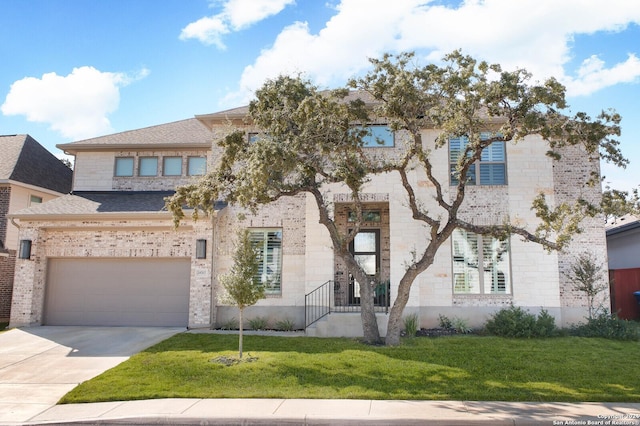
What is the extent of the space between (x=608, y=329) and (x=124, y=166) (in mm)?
15719

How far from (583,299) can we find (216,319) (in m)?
10.8

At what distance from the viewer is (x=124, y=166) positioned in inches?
663

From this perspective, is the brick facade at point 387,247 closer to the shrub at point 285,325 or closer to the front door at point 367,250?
the shrub at point 285,325

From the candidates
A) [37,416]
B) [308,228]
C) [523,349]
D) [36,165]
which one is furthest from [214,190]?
[36,165]

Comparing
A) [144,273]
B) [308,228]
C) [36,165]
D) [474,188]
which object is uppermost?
[36,165]

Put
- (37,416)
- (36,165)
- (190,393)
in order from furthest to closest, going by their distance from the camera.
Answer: (36,165) → (190,393) → (37,416)

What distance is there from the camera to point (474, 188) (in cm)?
1458

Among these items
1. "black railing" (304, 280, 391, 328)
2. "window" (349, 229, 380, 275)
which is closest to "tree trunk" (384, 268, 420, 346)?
"black railing" (304, 280, 391, 328)

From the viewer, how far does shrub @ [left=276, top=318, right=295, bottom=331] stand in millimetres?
13922

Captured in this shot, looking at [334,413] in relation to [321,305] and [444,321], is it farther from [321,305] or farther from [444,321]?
[444,321]

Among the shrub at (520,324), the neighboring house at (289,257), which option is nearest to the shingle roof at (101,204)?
the neighboring house at (289,257)

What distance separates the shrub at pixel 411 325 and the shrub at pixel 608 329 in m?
4.28

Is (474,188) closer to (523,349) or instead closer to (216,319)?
(523,349)

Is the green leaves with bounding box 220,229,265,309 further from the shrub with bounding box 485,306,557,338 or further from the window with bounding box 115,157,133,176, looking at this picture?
the window with bounding box 115,157,133,176
